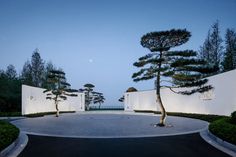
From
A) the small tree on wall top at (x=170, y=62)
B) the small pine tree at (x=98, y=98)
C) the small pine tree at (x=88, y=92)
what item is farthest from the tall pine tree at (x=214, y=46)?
the small pine tree at (x=98, y=98)

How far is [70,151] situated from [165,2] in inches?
507

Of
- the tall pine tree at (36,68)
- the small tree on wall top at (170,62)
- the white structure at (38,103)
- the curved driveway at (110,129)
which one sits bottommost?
the curved driveway at (110,129)

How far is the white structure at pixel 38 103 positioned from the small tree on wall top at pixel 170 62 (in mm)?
12989

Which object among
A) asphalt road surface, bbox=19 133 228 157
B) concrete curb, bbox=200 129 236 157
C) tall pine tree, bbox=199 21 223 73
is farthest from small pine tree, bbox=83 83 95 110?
concrete curb, bbox=200 129 236 157

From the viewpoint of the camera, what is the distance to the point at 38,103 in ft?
83.3

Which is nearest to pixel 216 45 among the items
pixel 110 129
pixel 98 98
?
pixel 110 129

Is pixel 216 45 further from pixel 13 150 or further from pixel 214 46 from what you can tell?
pixel 13 150

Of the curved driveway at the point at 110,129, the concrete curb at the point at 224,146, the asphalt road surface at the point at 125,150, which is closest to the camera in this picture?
the asphalt road surface at the point at 125,150

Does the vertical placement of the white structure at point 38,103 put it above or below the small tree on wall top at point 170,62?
below

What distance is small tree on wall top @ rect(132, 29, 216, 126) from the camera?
12367 mm

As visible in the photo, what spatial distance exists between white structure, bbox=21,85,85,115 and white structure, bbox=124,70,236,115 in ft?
35.4

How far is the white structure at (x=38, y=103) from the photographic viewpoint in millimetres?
22078

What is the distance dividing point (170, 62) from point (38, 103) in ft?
57.3

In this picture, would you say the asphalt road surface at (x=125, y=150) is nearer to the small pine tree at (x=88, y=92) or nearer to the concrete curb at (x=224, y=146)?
the concrete curb at (x=224, y=146)
